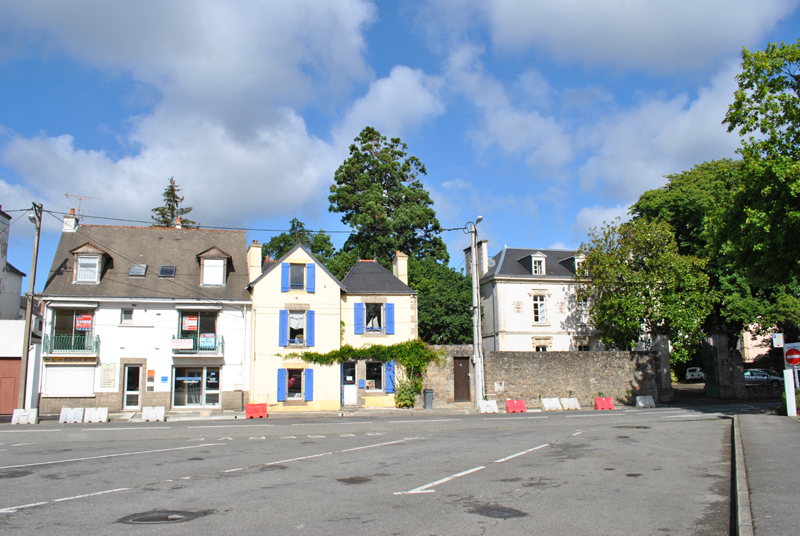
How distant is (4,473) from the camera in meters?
10.3

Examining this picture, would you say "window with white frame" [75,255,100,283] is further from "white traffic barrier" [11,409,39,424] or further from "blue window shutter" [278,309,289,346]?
"blue window shutter" [278,309,289,346]

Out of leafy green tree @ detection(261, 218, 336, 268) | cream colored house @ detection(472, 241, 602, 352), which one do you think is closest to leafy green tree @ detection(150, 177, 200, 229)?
leafy green tree @ detection(261, 218, 336, 268)

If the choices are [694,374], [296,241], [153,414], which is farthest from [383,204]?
[694,374]

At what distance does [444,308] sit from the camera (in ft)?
116

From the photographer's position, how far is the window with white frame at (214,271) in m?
29.8

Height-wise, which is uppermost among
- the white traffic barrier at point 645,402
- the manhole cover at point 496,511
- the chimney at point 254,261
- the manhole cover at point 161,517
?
the chimney at point 254,261

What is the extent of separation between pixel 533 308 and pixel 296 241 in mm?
20742

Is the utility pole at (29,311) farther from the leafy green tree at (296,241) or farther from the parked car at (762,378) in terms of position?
the parked car at (762,378)

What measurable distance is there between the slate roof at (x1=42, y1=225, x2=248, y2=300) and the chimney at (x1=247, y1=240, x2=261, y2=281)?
20.2 inches

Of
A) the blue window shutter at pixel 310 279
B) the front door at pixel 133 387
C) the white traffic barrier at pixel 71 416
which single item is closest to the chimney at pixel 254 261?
the blue window shutter at pixel 310 279

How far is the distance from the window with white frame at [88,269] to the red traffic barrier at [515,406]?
2096cm

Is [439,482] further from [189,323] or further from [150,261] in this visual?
[150,261]

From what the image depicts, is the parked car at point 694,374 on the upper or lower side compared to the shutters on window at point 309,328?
lower

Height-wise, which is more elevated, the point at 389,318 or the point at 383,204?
the point at 383,204
